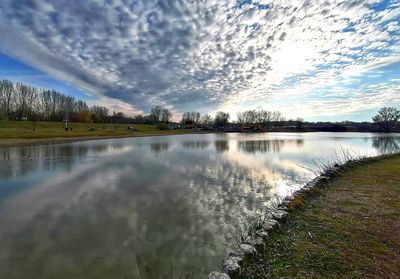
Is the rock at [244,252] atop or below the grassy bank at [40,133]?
below

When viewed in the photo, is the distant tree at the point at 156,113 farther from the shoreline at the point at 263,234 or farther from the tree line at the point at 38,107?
the shoreline at the point at 263,234

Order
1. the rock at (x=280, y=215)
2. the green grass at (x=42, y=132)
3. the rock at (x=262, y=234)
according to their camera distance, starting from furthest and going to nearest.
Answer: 1. the green grass at (x=42, y=132)
2. the rock at (x=280, y=215)
3. the rock at (x=262, y=234)

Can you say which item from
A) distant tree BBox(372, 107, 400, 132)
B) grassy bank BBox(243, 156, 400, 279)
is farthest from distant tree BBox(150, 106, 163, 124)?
grassy bank BBox(243, 156, 400, 279)

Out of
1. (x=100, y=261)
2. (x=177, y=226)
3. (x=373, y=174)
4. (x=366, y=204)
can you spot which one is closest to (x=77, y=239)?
(x=100, y=261)

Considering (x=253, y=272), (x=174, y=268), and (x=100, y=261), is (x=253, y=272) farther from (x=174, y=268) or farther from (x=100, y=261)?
(x=100, y=261)

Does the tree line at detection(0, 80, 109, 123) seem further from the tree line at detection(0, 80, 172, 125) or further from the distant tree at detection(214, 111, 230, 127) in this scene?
the distant tree at detection(214, 111, 230, 127)

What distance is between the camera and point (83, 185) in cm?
1046

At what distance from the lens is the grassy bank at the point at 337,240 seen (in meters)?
3.90

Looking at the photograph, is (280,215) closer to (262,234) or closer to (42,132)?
(262,234)

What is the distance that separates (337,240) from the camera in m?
4.92

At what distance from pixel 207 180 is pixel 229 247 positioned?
6.36 m

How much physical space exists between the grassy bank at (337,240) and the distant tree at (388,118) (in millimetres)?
100938

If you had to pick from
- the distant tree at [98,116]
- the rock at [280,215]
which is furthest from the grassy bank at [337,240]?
the distant tree at [98,116]

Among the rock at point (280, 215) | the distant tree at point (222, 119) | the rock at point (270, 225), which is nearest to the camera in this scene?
the rock at point (270, 225)
